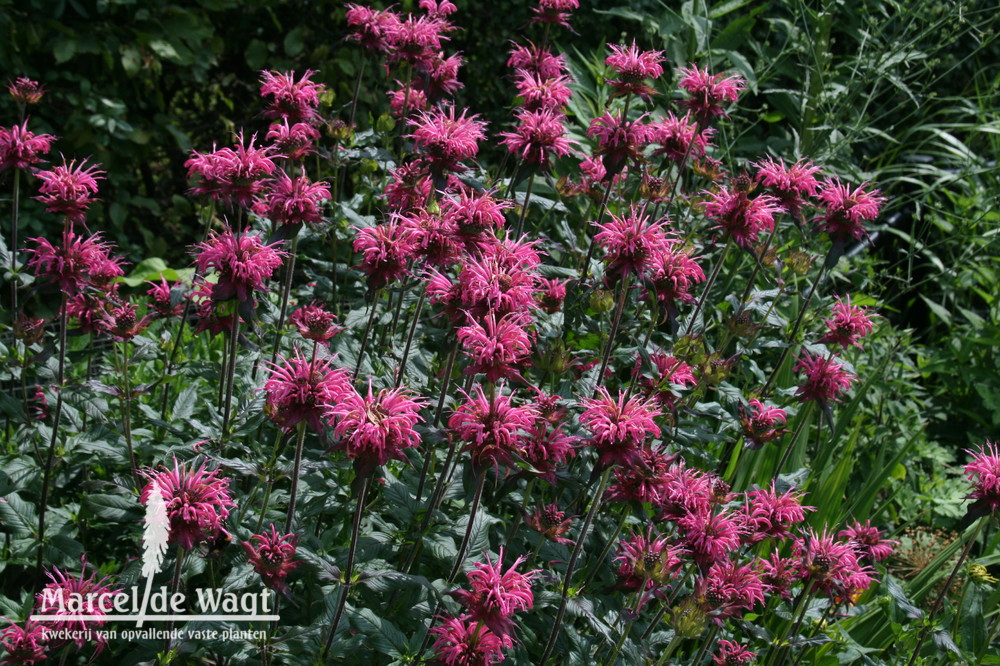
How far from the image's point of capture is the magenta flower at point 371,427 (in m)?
1.59

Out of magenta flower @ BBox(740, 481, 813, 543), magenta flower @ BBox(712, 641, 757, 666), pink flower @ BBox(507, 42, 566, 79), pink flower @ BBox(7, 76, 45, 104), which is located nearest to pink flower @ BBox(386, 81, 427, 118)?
pink flower @ BBox(507, 42, 566, 79)

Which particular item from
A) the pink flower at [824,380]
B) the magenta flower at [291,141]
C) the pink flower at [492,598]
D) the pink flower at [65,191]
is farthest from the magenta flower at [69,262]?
the pink flower at [824,380]

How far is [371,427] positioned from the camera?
1575 millimetres

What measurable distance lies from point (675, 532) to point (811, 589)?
0.37 m

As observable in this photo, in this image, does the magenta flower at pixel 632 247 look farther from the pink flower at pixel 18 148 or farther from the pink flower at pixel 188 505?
the pink flower at pixel 18 148

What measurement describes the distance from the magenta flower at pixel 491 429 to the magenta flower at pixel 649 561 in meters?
0.49

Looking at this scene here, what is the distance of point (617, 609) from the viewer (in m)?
2.11

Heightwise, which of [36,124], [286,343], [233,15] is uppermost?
[233,15]

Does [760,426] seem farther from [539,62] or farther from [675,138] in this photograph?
[539,62]

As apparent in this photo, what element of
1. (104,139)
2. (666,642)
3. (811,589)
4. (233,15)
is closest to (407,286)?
(666,642)

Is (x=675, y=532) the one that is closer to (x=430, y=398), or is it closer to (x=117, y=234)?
(x=430, y=398)

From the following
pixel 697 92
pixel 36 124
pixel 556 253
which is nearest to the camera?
pixel 697 92

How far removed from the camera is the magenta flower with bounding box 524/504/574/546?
203 centimetres

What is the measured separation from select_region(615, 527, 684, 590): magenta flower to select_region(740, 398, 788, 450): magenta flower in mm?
515
